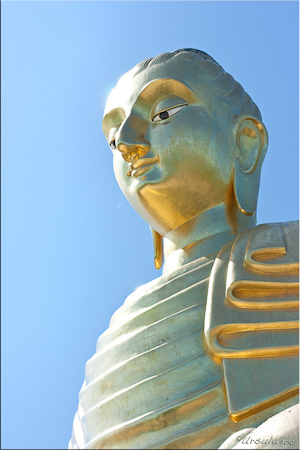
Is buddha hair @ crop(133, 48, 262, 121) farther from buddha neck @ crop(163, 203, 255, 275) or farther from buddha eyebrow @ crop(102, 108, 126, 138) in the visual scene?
buddha neck @ crop(163, 203, 255, 275)

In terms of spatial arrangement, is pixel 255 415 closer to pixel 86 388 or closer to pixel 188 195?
pixel 86 388

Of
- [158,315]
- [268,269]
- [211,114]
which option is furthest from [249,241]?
[211,114]

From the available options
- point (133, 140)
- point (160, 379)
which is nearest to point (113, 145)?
point (133, 140)

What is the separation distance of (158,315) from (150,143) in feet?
3.43

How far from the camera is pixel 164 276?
453 cm

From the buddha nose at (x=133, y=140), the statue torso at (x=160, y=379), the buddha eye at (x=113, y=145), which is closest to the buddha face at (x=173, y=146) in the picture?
the buddha nose at (x=133, y=140)

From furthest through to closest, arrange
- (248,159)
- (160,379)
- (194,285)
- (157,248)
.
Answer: (157,248) < (248,159) < (194,285) < (160,379)

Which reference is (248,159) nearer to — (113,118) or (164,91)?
(164,91)

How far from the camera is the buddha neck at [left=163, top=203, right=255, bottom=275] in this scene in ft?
15.2

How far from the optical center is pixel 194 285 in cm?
426

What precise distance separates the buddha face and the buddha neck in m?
0.05

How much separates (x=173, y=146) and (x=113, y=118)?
605 mm

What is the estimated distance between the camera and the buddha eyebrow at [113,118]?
5.05 meters

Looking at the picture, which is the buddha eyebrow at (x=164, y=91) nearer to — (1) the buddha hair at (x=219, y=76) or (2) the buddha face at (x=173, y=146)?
(2) the buddha face at (x=173, y=146)
